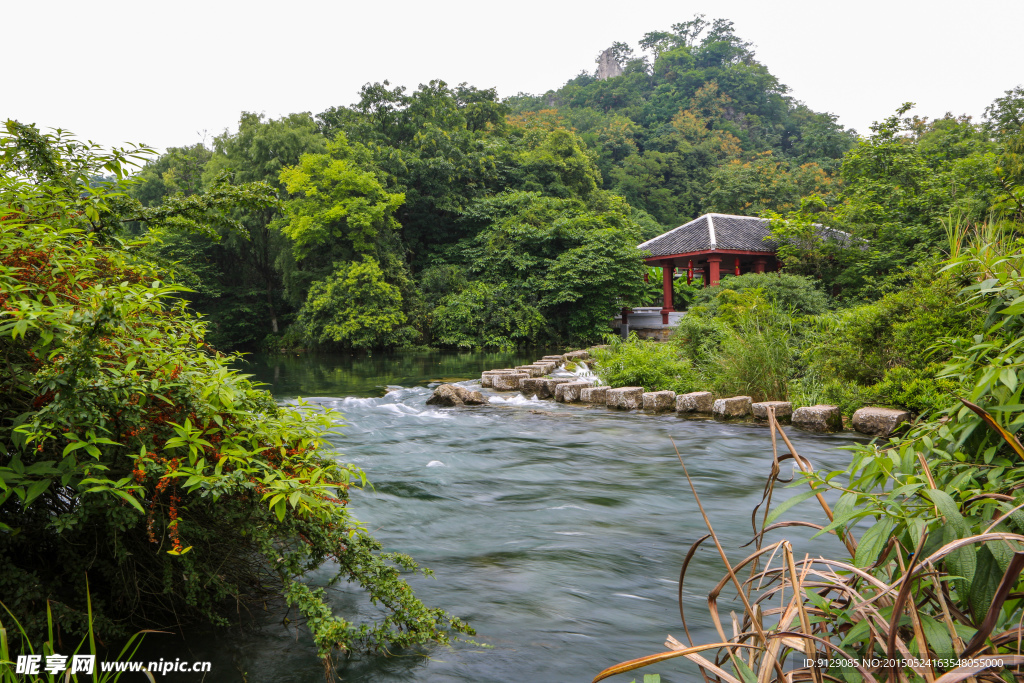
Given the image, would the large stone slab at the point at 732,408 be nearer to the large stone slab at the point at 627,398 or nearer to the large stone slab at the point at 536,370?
the large stone slab at the point at 627,398

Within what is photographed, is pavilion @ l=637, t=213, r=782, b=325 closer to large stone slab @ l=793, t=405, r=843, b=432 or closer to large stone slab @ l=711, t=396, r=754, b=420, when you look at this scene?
large stone slab @ l=711, t=396, r=754, b=420

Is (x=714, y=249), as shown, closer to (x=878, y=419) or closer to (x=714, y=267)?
(x=714, y=267)

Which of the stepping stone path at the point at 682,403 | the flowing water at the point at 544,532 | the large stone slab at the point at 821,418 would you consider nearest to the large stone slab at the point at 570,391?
the stepping stone path at the point at 682,403

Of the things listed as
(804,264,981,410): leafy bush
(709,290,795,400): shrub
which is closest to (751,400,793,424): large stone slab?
(709,290,795,400): shrub

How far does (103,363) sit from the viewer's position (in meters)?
2.11

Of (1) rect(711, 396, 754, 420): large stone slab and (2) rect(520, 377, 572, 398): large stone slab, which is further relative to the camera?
(2) rect(520, 377, 572, 398): large stone slab

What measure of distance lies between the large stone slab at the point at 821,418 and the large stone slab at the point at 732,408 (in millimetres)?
935

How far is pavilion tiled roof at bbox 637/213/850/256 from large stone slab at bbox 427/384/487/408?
13.1 m

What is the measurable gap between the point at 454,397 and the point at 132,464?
27.0 feet

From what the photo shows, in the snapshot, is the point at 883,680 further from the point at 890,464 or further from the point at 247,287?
the point at 247,287

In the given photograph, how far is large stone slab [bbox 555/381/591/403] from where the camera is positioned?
33.8 feet

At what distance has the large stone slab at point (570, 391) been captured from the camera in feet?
33.8

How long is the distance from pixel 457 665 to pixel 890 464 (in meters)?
1.96

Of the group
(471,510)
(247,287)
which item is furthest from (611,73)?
(471,510)
